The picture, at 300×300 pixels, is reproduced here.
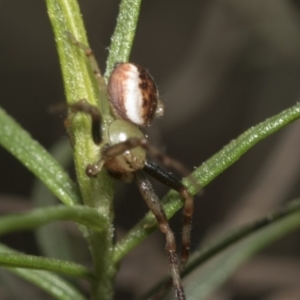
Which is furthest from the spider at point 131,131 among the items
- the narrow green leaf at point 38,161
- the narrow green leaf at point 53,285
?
the narrow green leaf at point 53,285

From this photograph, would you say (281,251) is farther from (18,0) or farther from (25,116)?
(18,0)

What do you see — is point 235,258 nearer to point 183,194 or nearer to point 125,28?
point 183,194

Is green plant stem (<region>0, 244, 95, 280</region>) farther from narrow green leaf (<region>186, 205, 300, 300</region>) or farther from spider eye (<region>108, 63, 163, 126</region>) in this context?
narrow green leaf (<region>186, 205, 300, 300</region>)

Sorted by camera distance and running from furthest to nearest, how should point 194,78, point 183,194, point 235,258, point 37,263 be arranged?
point 194,78 < point 235,258 < point 183,194 < point 37,263

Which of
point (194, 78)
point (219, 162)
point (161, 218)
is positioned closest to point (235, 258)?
point (161, 218)

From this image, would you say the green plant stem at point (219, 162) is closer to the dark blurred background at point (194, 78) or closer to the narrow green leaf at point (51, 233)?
the narrow green leaf at point (51, 233)

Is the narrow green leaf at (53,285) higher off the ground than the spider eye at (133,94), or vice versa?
the spider eye at (133,94)

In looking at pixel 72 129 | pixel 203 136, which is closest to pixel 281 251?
pixel 203 136
